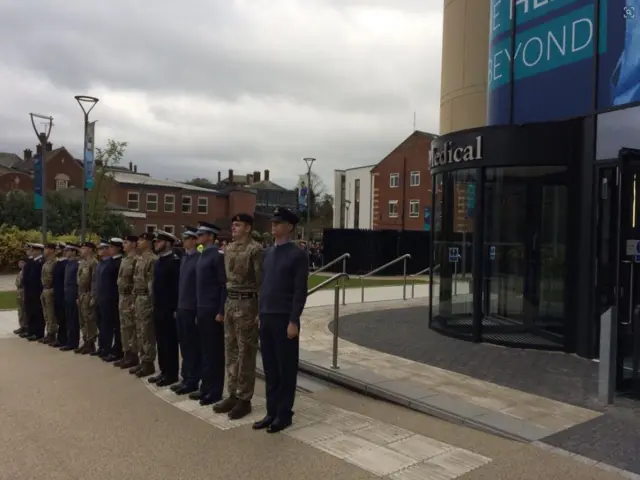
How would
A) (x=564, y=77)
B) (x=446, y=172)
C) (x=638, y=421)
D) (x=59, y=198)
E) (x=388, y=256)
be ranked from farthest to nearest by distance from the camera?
(x=59, y=198), (x=388, y=256), (x=446, y=172), (x=564, y=77), (x=638, y=421)

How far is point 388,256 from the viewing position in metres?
27.0

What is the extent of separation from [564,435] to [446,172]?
525cm

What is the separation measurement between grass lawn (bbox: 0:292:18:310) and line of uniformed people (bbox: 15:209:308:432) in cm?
587

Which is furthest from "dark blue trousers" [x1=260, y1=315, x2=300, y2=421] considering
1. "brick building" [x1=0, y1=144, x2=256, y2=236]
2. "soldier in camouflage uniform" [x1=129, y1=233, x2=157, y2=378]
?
"brick building" [x1=0, y1=144, x2=256, y2=236]

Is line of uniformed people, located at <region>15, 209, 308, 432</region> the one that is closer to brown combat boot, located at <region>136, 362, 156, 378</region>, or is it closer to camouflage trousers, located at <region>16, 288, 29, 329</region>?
brown combat boot, located at <region>136, 362, 156, 378</region>

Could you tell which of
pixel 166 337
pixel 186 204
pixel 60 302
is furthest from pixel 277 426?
pixel 186 204

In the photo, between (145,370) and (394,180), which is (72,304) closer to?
(145,370)

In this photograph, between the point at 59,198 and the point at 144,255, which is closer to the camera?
the point at 144,255

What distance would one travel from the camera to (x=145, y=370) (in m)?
6.96

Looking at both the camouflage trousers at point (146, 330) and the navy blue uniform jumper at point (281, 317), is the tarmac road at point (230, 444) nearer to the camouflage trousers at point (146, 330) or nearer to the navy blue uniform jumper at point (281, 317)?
the navy blue uniform jumper at point (281, 317)

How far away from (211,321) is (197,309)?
254 millimetres

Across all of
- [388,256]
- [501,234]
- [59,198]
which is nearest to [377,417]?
[501,234]

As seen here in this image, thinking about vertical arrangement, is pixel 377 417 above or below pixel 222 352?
below

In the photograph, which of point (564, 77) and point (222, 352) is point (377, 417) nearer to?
point (222, 352)
